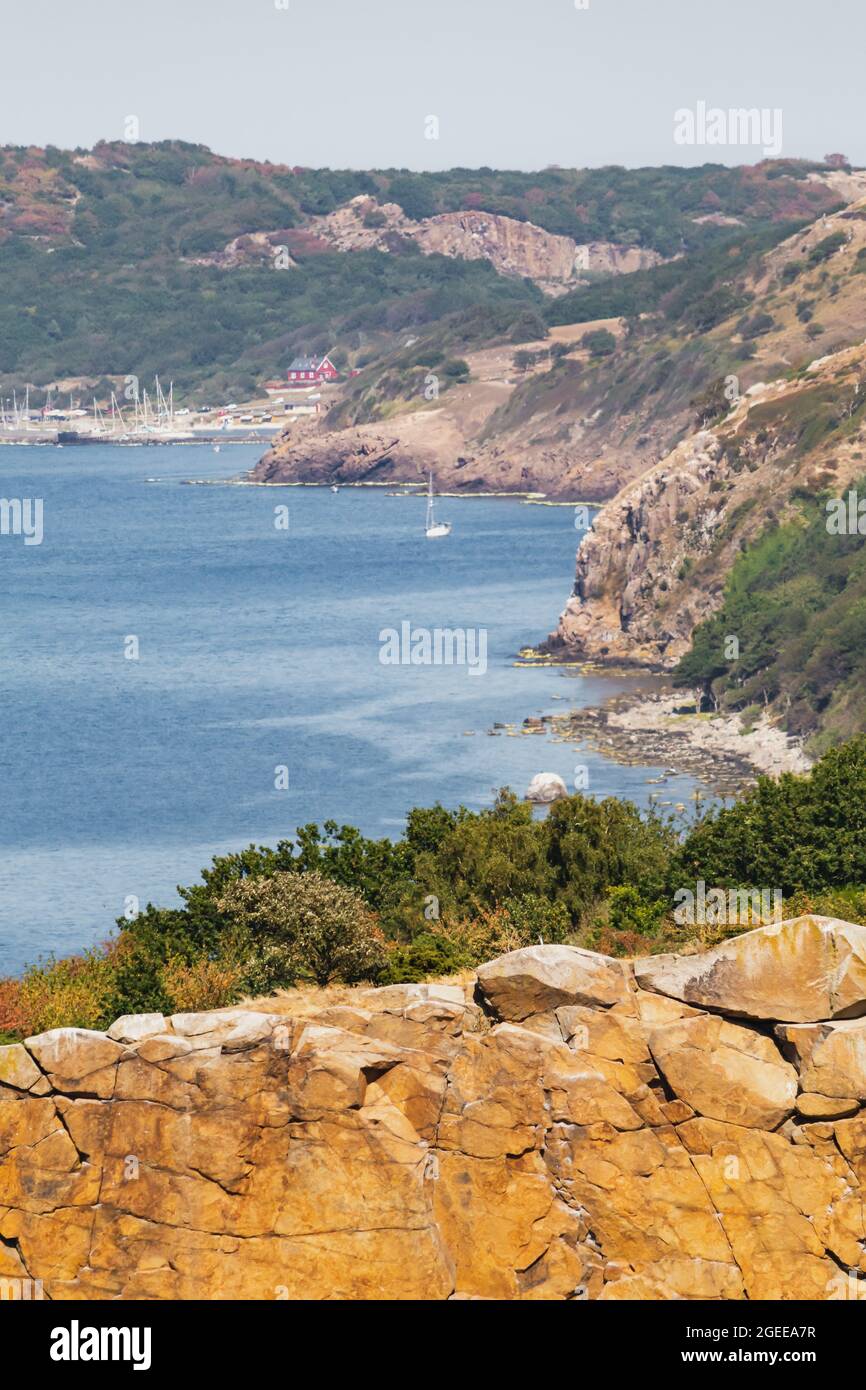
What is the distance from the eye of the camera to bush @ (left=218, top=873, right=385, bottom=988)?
35969 mm

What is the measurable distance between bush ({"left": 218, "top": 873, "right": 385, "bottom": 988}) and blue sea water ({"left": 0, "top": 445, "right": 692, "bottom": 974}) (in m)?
29.3

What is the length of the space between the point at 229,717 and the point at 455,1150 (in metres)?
89.2

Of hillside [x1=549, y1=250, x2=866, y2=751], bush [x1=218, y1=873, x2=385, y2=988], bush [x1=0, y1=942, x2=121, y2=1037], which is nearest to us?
bush [x1=0, y1=942, x2=121, y2=1037]

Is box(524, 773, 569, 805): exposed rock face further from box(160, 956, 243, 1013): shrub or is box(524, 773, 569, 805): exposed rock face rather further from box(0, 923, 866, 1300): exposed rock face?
box(0, 923, 866, 1300): exposed rock face

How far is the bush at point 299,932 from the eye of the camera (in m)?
36.0

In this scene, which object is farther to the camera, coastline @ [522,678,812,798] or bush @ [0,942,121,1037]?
coastline @ [522,678,812,798]

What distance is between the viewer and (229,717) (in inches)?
4592

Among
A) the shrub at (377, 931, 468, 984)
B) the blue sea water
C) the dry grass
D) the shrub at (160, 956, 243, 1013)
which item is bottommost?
the blue sea water

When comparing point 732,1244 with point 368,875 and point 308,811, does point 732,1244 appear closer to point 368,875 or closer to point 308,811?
point 368,875

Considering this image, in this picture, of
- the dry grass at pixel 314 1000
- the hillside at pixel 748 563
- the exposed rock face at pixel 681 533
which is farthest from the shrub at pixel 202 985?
the exposed rock face at pixel 681 533

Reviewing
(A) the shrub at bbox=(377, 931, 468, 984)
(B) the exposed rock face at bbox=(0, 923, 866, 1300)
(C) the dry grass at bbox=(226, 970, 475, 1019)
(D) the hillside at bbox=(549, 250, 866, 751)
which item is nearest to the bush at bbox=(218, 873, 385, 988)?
(A) the shrub at bbox=(377, 931, 468, 984)

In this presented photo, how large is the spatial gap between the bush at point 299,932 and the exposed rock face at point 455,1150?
23.0 ft

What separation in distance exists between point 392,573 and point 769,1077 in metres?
153

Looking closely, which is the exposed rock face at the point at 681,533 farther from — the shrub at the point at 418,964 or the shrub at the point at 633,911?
the shrub at the point at 418,964
